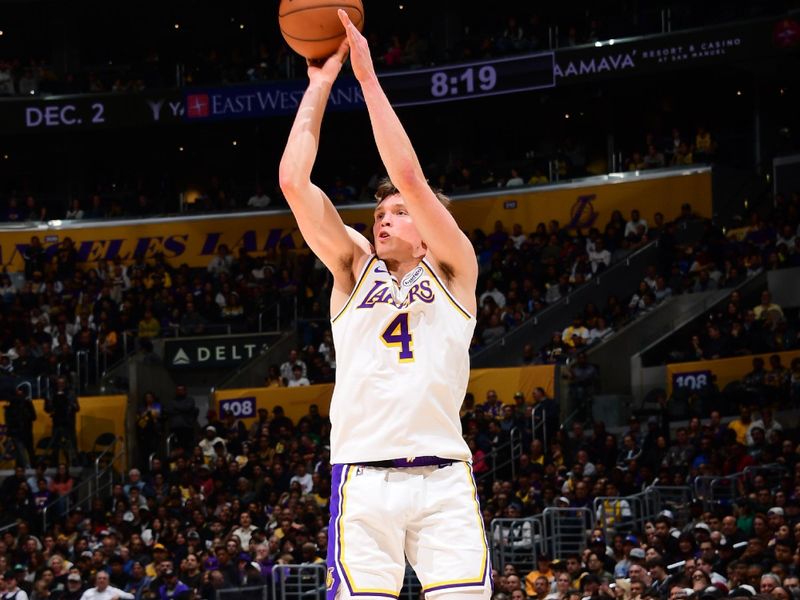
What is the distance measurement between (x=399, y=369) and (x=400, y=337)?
116 mm

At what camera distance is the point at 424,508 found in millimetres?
4672

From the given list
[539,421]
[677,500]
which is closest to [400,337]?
[677,500]

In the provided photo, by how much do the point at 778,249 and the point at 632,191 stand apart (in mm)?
6260

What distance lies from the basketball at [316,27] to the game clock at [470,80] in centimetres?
2308

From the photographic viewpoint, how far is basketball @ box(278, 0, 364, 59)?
5.16m

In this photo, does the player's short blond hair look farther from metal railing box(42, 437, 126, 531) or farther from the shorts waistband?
metal railing box(42, 437, 126, 531)

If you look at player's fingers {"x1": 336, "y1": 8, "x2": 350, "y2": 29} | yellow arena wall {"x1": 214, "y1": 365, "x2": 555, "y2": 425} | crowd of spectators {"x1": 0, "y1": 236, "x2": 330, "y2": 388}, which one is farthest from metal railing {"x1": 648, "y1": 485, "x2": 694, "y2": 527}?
player's fingers {"x1": 336, "y1": 8, "x2": 350, "y2": 29}

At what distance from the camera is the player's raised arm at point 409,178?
466cm

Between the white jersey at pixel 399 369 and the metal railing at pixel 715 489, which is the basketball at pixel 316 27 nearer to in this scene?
the white jersey at pixel 399 369

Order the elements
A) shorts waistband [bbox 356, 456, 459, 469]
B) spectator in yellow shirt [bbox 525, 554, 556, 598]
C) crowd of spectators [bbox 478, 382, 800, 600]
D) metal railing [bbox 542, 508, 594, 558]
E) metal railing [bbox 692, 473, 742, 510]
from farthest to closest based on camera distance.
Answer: metal railing [bbox 692, 473, 742, 510] → metal railing [bbox 542, 508, 594, 558] → spectator in yellow shirt [bbox 525, 554, 556, 598] → crowd of spectators [bbox 478, 382, 800, 600] → shorts waistband [bbox 356, 456, 459, 469]

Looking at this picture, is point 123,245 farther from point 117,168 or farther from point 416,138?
point 416,138

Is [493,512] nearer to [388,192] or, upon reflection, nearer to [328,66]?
[388,192]

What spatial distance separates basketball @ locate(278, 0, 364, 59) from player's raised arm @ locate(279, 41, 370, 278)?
10cm

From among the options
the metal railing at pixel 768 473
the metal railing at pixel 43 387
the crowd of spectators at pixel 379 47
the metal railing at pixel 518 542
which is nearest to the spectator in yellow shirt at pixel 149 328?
the metal railing at pixel 43 387
